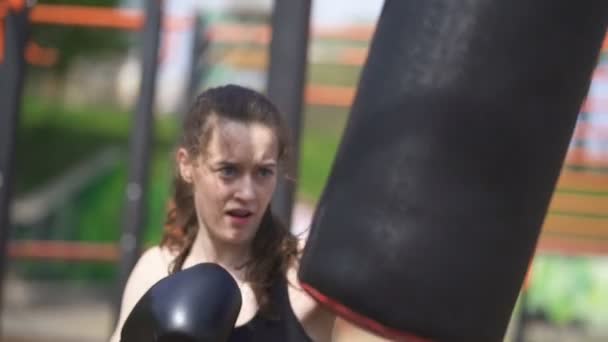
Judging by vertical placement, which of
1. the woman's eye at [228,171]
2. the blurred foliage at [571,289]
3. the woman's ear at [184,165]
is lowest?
the blurred foliage at [571,289]

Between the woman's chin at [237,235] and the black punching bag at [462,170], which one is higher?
the black punching bag at [462,170]

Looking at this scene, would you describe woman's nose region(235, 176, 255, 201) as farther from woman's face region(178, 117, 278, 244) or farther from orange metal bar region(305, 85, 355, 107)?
orange metal bar region(305, 85, 355, 107)

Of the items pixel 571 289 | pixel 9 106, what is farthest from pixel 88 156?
pixel 9 106

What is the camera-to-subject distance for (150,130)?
5.00 metres

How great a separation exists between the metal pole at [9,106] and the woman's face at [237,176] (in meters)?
2.39

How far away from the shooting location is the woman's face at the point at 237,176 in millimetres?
1896

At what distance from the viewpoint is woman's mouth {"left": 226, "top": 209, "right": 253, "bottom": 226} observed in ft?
6.25

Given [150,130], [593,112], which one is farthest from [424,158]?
[593,112]

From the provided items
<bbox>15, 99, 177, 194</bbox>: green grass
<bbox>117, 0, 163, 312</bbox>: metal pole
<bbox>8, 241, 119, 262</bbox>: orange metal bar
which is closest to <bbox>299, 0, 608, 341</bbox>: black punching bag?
<bbox>117, 0, 163, 312</bbox>: metal pole

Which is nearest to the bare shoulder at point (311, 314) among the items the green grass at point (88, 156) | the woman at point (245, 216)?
the woman at point (245, 216)

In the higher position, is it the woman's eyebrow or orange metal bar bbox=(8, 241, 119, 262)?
the woman's eyebrow

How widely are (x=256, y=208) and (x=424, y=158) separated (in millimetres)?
290

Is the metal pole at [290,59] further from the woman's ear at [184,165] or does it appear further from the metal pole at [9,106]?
the metal pole at [9,106]

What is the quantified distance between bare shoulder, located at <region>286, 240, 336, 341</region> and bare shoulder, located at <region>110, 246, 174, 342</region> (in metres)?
0.25
